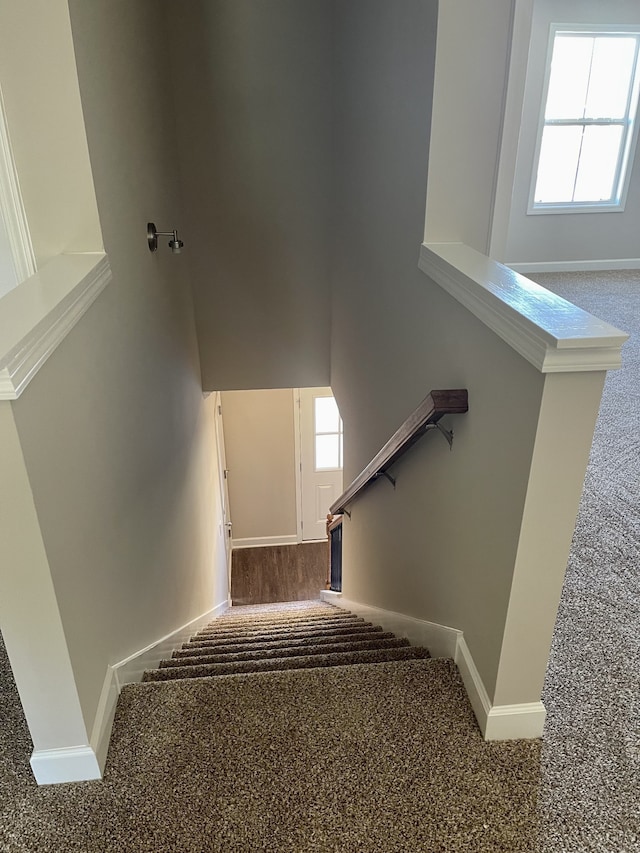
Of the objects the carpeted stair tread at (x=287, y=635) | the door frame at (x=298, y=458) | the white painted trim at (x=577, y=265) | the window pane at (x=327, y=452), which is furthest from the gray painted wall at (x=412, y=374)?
A: the white painted trim at (x=577, y=265)

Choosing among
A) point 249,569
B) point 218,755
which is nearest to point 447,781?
point 218,755

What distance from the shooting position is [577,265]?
6.45 m

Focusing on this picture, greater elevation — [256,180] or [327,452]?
[256,180]

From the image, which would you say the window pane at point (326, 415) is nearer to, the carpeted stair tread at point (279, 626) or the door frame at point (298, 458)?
the door frame at point (298, 458)

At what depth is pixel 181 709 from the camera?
1.76 m

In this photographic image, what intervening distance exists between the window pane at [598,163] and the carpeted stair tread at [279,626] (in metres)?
4.96

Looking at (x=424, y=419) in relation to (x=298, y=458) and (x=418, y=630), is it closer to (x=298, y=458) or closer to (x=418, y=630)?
(x=418, y=630)

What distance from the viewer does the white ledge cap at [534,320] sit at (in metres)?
1.19

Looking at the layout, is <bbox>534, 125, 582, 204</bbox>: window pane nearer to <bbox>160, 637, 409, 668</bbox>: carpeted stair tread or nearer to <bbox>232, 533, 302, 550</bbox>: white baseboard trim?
<bbox>232, 533, 302, 550</bbox>: white baseboard trim

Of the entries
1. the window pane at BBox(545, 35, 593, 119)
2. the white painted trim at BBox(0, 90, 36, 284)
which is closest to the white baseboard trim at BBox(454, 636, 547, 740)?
the white painted trim at BBox(0, 90, 36, 284)

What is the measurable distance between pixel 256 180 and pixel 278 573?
4.39 meters

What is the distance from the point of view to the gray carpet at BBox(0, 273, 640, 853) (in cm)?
142

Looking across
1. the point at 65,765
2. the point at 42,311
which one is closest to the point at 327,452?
the point at 65,765

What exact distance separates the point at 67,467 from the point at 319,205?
305 centimetres
